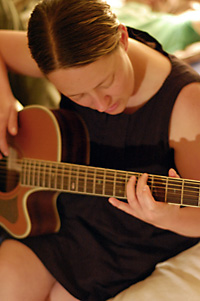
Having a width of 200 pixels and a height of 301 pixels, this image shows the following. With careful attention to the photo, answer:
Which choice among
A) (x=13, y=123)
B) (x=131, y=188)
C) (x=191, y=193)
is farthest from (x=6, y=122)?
(x=191, y=193)

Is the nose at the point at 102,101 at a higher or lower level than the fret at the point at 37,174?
higher

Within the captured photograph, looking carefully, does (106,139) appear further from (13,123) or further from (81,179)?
(13,123)

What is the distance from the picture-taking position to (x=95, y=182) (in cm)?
86


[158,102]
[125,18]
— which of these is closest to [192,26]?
[125,18]

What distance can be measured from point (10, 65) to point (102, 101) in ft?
1.65

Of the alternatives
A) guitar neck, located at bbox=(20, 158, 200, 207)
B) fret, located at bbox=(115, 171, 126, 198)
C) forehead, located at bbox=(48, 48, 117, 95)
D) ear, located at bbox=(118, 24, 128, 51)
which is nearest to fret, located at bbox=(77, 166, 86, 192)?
guitar neck, located at bbox=(20, 158, 200, 207)

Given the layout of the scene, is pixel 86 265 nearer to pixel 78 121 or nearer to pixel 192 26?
pixel 78 121

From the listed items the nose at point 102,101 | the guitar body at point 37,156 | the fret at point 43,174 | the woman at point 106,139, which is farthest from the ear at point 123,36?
the fret at point 43,174

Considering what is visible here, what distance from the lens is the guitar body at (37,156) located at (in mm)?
975

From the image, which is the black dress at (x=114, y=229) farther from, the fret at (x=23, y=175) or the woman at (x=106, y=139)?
the fret at (x=23, y=175)

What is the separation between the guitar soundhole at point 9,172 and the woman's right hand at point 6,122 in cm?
2

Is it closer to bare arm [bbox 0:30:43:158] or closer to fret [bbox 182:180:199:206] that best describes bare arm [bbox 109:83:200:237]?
fret [bbox 182:180:199:206]

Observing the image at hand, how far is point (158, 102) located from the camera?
2.96 feet

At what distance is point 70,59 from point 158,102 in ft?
0.95
